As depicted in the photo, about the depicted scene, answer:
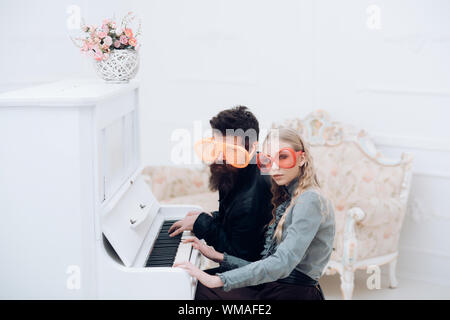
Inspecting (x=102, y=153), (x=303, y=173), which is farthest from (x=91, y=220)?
(x=303, y=173)

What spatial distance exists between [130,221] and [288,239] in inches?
27.4

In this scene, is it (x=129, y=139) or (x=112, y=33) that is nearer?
(x=112, y=33)

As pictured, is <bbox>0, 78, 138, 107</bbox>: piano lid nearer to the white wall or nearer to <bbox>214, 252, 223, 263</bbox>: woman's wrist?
<bbox>214, 252, 223, 263</bbox>: woman's wrist

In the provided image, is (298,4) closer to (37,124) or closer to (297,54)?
(297,54)

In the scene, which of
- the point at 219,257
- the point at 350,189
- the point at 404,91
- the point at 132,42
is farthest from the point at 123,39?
the point at 404,91

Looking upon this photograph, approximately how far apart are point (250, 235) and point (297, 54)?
A: 96.5 inches

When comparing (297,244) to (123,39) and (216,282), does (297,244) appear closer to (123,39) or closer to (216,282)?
(216,282)

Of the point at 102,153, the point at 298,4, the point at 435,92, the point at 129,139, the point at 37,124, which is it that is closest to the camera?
the point at 37,124

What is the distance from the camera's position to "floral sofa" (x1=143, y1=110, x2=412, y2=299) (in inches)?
143

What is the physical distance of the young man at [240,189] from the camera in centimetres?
220

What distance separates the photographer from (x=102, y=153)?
2.08 meters

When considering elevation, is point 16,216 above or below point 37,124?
below

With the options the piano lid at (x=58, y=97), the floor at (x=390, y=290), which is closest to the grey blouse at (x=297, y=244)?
the piano lid at (x=58, y=97)

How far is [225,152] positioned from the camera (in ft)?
7.20
